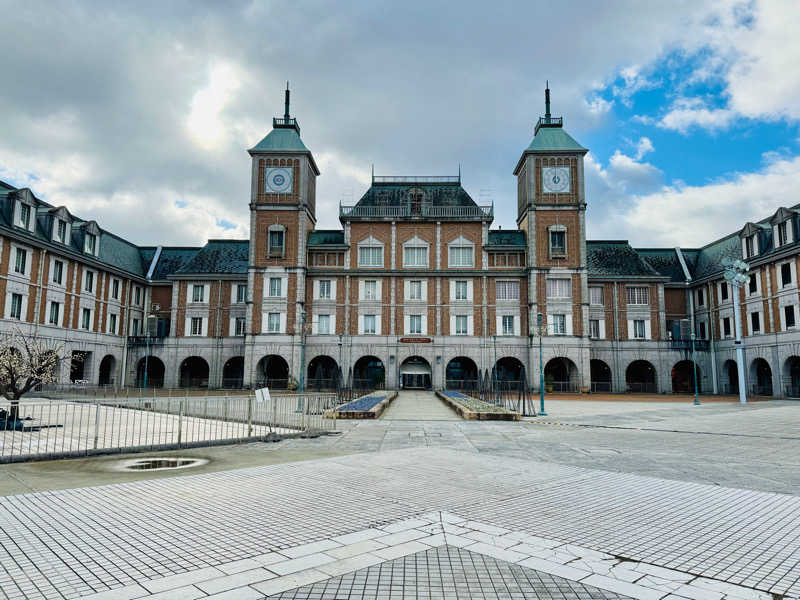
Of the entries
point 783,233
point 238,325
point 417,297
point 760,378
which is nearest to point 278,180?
point 238,325

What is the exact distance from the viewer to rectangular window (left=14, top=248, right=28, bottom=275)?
128 feet

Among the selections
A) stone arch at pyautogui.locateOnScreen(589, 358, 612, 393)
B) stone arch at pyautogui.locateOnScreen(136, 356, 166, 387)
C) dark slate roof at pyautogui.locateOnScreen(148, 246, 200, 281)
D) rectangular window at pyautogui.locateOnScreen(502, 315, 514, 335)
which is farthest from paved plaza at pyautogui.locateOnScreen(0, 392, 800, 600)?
dark slate roof at pyautogui.locateOnScreen(148, 246, 200, 281)

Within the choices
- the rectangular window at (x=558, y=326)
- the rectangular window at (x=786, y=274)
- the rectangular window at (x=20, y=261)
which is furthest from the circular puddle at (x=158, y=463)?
the rectangular window at (x=786, y=274)

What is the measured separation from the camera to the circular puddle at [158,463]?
35.3 feet

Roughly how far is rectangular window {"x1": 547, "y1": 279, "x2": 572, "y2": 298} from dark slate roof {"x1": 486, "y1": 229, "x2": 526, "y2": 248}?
4.46 meters

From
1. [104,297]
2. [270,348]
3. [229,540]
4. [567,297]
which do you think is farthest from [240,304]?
[229,540]

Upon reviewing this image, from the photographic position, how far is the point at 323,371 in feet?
175

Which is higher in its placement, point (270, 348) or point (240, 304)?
point (240, 304)

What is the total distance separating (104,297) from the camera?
164ft

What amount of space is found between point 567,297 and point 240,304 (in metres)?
31.6

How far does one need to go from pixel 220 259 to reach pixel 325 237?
12.0 metres

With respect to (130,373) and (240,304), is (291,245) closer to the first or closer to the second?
(240,304)

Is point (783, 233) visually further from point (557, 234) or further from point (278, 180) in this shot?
point (278, 180)

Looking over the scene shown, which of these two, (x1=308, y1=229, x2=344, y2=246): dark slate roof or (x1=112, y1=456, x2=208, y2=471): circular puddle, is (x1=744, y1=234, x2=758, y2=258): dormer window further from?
(x1=112, y1=456, x2=208, y2=471): circular puddle
